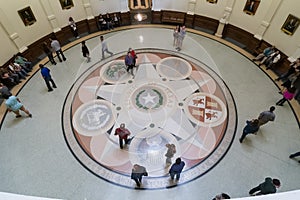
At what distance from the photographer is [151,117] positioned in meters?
7.86

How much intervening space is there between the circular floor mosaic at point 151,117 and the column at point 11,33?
301 centimetres

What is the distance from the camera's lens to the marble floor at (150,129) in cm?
629

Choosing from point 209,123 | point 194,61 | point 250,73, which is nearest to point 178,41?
point 194,61

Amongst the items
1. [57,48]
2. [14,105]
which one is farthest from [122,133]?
[57,48]

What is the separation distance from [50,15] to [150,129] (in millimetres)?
7446

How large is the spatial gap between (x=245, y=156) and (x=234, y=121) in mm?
1378

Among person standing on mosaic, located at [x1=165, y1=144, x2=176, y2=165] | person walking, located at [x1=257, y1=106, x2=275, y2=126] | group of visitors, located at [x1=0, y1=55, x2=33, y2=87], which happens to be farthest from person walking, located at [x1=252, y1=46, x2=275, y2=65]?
group of visitors, located at [x1=0, y1=55, x2=33, y2=87]

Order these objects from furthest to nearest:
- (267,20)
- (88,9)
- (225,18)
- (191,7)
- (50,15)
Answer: (191,7) < (88,9) < (225,18) < (50,15) < (267,20)

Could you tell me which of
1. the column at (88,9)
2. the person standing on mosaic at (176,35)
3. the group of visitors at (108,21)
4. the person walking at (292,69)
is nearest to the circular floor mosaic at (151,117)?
the person standing on mosaic at (176,35)

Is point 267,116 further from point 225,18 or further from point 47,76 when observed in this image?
point 47,76

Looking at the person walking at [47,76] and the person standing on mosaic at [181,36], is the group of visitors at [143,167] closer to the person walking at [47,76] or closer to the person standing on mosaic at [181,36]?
the person walking at [47,76]

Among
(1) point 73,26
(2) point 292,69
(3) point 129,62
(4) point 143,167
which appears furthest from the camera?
(1) point 73,26

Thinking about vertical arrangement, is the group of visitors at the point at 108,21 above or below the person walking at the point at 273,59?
above

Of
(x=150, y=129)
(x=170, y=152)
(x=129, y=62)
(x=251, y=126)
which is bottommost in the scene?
(x=150, y=129)
